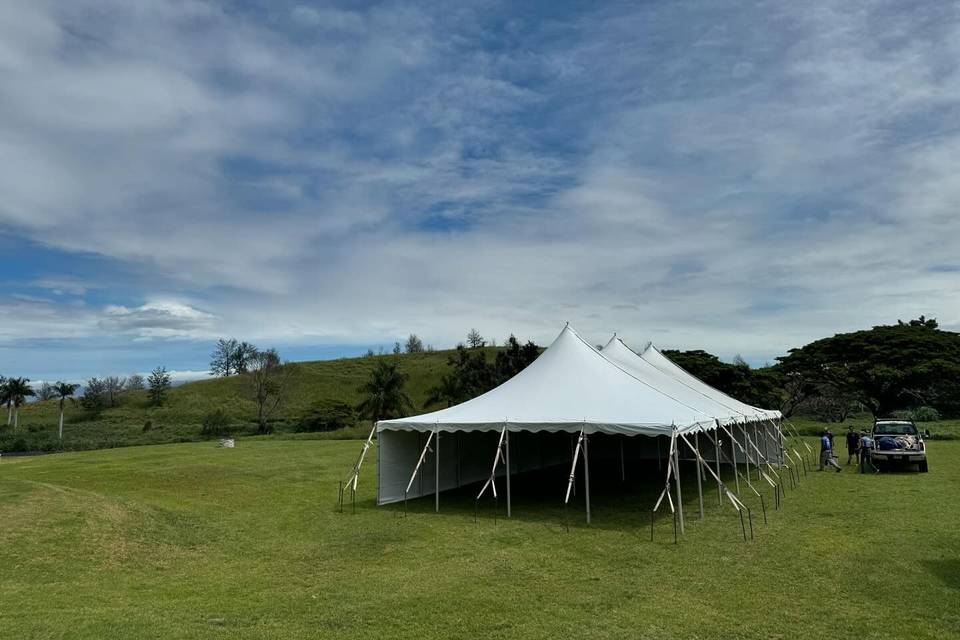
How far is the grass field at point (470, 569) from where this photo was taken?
5.71m

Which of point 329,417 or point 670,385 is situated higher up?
point 670,385

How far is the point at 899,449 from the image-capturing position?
635 inches

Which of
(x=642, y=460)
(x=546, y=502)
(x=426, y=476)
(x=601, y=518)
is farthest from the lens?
(x=642, y=460)

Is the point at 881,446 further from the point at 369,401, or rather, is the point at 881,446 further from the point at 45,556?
the point at 369,401

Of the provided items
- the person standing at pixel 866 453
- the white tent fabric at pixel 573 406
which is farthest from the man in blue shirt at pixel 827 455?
the white tent fabric at pixel 573 406

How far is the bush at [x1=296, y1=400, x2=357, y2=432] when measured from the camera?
144ft

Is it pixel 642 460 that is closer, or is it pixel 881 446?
pixel 881 446

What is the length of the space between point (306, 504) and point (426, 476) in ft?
8.89

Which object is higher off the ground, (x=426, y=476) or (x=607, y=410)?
(x=607, y=410)

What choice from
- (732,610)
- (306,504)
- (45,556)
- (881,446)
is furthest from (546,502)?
(881,446)

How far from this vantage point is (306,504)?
1302 cm

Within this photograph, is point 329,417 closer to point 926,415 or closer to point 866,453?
point 866,453

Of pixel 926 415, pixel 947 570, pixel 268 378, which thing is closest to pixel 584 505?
pixel 947 570

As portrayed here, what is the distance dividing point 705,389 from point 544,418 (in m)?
9.02
